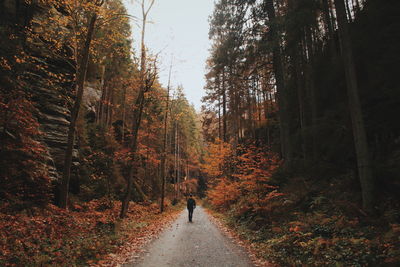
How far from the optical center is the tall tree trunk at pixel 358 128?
21.3 ft

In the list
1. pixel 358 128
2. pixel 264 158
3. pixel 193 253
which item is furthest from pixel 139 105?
pixel 358 128

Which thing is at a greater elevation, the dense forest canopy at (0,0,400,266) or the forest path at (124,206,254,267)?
the dense forest canopy at (0,0,400,266)

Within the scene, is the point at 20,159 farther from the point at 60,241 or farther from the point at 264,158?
the point at 264,158

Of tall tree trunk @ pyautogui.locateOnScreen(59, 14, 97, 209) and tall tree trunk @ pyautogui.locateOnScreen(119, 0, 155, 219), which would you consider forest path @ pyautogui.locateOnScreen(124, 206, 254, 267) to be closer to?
tall tree trunk @ pyautogui.locateOnScreen(59, 14, 97, 209)

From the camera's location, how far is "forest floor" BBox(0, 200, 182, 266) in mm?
5232

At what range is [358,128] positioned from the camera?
6.86 metres

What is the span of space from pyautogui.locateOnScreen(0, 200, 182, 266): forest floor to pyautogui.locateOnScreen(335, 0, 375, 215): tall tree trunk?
717 centimetres

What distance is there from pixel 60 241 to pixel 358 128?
9.46 meters

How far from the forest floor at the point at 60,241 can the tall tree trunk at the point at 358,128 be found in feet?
23.5

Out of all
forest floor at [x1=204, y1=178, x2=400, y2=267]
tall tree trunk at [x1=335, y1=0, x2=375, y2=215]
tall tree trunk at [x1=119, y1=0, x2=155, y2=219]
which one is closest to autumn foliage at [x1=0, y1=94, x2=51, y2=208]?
tall tree trunk at [x1=119, y1=0, x2=155, y2=219]

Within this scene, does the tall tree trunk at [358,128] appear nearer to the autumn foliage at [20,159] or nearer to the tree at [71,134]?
the tree at [71,134]

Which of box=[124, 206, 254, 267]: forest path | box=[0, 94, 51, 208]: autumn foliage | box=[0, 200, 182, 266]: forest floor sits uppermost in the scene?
box=[0, 94, 51, 208]: autumn foliage

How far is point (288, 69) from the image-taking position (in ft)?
39.5

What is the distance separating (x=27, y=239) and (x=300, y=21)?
470 inches
